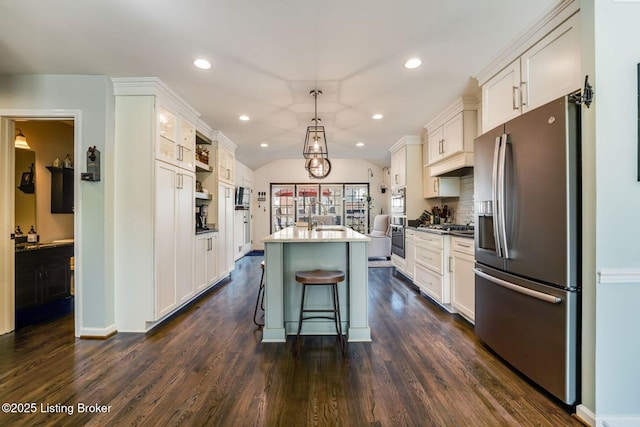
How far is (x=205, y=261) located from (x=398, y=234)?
131 inches

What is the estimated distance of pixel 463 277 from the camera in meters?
2.93

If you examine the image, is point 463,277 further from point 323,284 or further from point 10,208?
point 10,208

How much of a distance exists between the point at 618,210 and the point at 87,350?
387cm

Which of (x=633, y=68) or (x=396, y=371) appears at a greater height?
(x=633, y=68)

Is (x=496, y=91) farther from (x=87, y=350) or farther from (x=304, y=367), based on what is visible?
(x=87, y=350)

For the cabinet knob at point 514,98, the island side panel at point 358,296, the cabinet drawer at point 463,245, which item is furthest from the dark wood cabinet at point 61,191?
the cabinet knob at point 514,98

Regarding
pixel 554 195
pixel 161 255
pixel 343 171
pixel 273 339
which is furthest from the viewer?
pixel 343 171

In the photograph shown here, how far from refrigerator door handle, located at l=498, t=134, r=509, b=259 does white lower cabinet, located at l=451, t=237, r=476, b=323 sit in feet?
2.69

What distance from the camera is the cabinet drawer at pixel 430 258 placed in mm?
3340

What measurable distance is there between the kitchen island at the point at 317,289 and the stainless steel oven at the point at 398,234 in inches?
96.5

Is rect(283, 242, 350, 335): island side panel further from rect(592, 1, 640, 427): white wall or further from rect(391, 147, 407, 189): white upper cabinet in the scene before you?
rect(391, 147, 407, 189): white upper cabinet

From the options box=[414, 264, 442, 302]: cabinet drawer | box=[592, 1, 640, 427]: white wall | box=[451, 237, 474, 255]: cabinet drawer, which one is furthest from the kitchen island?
box=[592, 1, 640, 427]: white wall

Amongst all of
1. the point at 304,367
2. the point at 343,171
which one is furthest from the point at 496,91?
the point at 343,171

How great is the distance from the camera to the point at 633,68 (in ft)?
4.91
